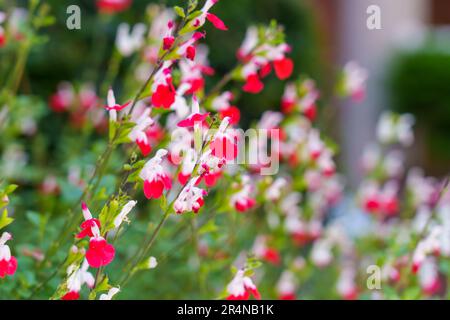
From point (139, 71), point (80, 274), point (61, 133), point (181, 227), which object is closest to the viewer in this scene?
Answer: point (80, 274)

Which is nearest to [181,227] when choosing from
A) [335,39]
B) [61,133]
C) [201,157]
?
[201,157]

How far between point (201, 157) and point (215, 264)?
0.93 m

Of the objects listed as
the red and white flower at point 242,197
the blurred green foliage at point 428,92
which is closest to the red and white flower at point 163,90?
the red and white flower at point 242,197

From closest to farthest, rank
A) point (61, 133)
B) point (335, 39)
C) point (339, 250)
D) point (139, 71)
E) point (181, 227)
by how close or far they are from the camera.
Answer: point (181, 227), point (139, 71), point (339, 250), point (61, 133), point (335, 39)

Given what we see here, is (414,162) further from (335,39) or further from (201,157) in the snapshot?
(201,157)

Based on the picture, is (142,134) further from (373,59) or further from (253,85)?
(373,59)

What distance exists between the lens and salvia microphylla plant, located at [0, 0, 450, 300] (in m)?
1.42

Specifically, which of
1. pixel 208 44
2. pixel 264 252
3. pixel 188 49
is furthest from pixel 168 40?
pixel 208 44

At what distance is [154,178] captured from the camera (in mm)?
1397

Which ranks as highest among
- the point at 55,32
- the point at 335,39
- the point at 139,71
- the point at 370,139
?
the point at 335,39

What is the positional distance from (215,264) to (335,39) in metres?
8.03

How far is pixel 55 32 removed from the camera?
461cm
